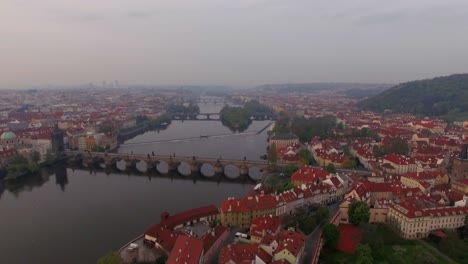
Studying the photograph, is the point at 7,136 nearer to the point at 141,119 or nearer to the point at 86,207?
the point at 86,207

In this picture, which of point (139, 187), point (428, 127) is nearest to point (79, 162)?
point (139, 187)

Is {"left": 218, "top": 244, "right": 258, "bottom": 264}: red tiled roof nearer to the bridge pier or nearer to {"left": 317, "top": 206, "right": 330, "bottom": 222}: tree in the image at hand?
{"left": 317, "top": 206, "right": 330, "bottom": 222}: tree

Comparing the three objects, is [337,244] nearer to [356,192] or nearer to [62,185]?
[356,192]

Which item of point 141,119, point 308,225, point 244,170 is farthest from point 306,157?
point 141,119

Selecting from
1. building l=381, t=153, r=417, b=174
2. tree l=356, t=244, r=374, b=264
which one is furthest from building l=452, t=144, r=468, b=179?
tree l=356, t=244, r=374, b=264

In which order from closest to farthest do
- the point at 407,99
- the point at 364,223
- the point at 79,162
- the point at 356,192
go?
the point at 364,223 < the point at 356,192 < the point at 79,162 < the point at 407,99
